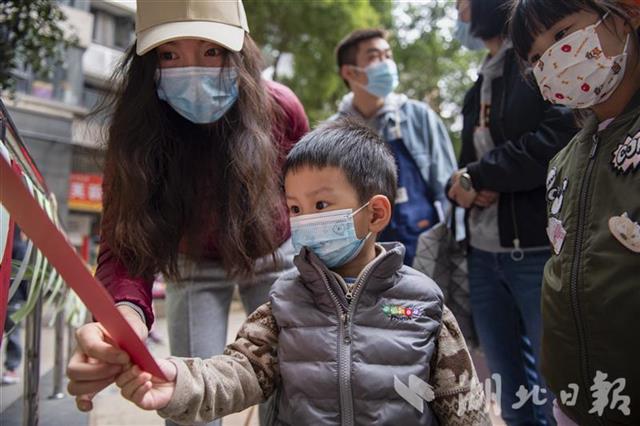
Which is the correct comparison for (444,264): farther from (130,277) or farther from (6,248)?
(6,248)

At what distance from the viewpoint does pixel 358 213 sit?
1384 mm

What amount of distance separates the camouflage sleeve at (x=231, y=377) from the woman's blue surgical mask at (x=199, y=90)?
66 centimetres

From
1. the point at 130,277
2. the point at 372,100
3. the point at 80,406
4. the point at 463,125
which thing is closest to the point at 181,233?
the point at 130,277

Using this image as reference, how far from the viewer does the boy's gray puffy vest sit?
4.01 feet

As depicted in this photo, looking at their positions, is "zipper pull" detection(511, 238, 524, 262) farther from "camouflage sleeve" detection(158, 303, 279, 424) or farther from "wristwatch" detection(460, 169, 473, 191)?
"camouflage sleeve" detection(158, 303, 279, 424)

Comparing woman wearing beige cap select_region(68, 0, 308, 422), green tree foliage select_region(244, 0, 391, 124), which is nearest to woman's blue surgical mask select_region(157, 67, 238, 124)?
woman wearing beige cap select_region(68, 0, 308, 422)

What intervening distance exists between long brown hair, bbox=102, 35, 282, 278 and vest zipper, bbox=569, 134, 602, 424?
842mm

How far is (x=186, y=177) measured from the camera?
5.82 ft

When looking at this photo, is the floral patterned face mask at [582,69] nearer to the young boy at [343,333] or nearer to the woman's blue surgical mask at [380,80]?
the young boy at [343,333]

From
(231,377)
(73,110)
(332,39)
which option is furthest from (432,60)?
(231,377)

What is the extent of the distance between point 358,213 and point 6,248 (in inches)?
33.3

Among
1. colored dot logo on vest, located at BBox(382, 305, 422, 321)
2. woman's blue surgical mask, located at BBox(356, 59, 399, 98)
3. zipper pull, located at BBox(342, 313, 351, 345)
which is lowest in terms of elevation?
zipper pull, located at BBox(342, 313, 351, 345)

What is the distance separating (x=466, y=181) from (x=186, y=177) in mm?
952

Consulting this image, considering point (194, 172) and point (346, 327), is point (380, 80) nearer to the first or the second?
point (194, 172)
